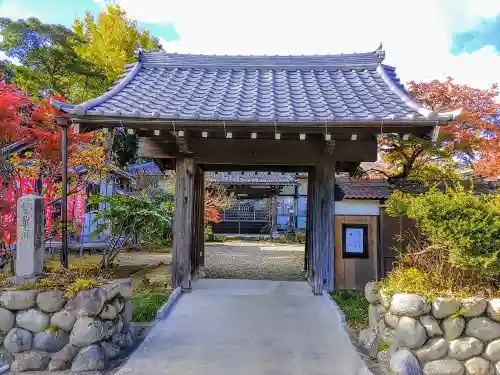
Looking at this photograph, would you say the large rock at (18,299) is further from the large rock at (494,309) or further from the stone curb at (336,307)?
the large rock at (494,309)

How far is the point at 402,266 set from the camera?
4.59m

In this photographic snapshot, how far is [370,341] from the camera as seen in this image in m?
4.45

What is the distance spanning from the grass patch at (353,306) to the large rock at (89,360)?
10.5 ft

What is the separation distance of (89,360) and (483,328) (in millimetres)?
3860

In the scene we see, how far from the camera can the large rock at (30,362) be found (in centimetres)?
396

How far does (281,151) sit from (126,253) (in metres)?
9.89

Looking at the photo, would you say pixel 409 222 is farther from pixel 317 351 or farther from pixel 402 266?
pixel 317 351

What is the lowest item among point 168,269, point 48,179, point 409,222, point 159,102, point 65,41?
point 168,269

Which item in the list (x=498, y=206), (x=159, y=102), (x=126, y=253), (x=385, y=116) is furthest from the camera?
(x=126, y=253)

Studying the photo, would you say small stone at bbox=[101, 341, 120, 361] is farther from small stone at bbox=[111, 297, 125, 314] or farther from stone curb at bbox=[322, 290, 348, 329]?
stone curb at bbox=[322, 290, 348, 329]

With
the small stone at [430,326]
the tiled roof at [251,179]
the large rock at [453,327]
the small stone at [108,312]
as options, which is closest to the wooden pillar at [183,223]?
the small stone at [108,312]

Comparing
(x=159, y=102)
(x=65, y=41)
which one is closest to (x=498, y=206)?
(x=159, y=102)

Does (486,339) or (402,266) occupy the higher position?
(402,266)

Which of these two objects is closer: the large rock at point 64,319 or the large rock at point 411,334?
the large rock at point 411,334
